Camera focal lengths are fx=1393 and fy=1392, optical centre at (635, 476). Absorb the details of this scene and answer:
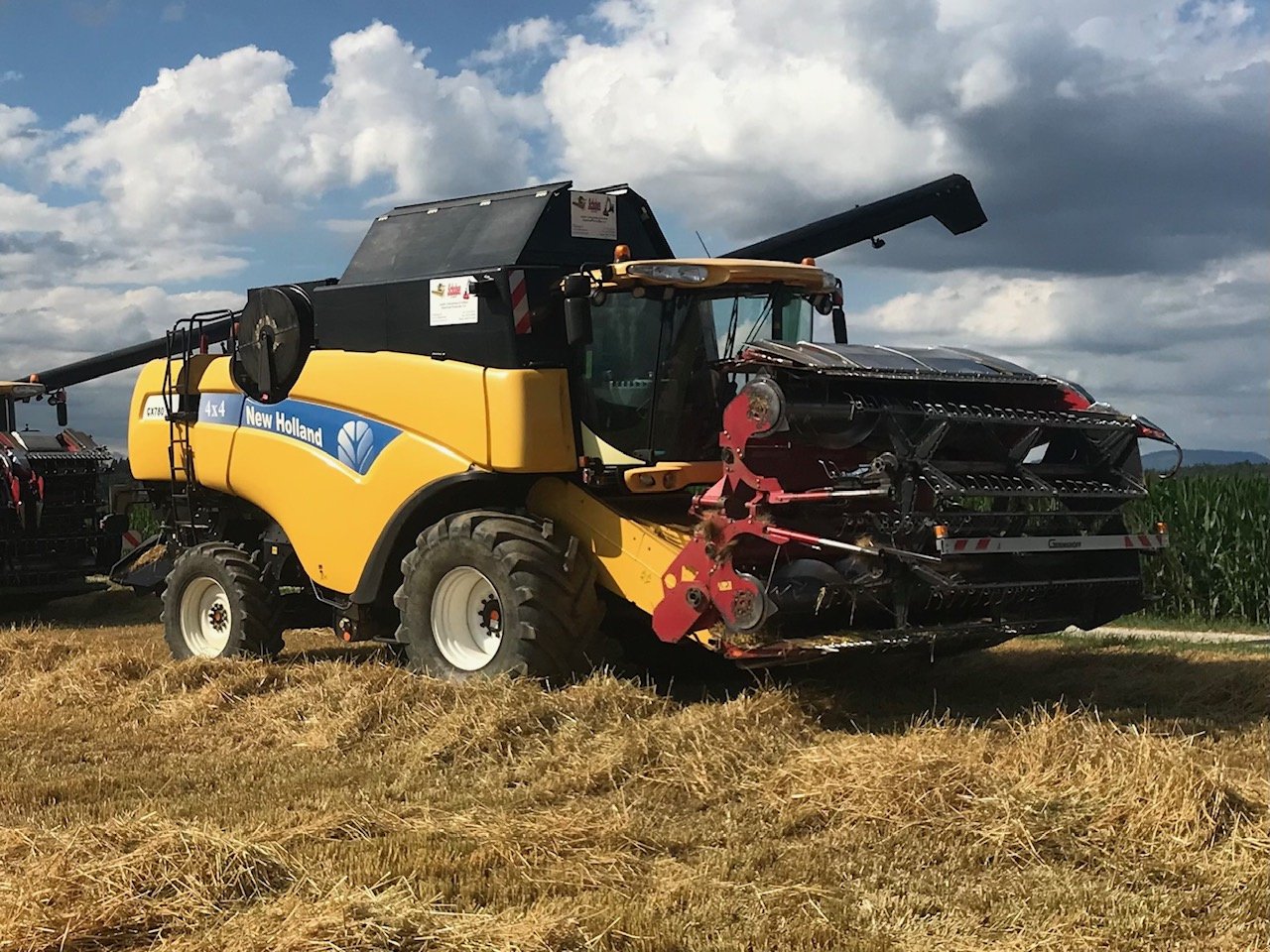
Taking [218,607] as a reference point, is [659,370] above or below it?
above

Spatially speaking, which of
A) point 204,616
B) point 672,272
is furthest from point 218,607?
point 672,272

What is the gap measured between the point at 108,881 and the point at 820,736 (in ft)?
11.1

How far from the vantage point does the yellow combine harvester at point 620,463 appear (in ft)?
22.1

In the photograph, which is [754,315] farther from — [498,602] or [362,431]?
[362,431]

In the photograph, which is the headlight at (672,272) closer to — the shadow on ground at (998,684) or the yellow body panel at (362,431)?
the yellow body panel at (362,431)

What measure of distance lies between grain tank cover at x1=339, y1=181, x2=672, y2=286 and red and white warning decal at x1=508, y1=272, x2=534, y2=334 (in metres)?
0.13

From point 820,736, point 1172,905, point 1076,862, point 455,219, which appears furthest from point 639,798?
point 455,219

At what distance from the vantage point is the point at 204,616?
10.1 meters

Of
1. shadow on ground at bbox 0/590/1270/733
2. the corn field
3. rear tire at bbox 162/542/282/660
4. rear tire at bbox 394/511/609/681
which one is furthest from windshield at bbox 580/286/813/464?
the corn field

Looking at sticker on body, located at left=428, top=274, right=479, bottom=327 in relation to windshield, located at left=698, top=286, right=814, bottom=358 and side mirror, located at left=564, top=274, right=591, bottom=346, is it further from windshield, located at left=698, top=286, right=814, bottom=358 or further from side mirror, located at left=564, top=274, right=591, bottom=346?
windshield, located at left=698, top=286, right=814, bottom=358

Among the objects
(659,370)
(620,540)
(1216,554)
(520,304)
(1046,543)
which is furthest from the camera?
(1216,554)

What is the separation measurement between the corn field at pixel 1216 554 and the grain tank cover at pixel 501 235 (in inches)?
292

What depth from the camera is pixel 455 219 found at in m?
8.82

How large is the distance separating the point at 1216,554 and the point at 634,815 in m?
11.0
